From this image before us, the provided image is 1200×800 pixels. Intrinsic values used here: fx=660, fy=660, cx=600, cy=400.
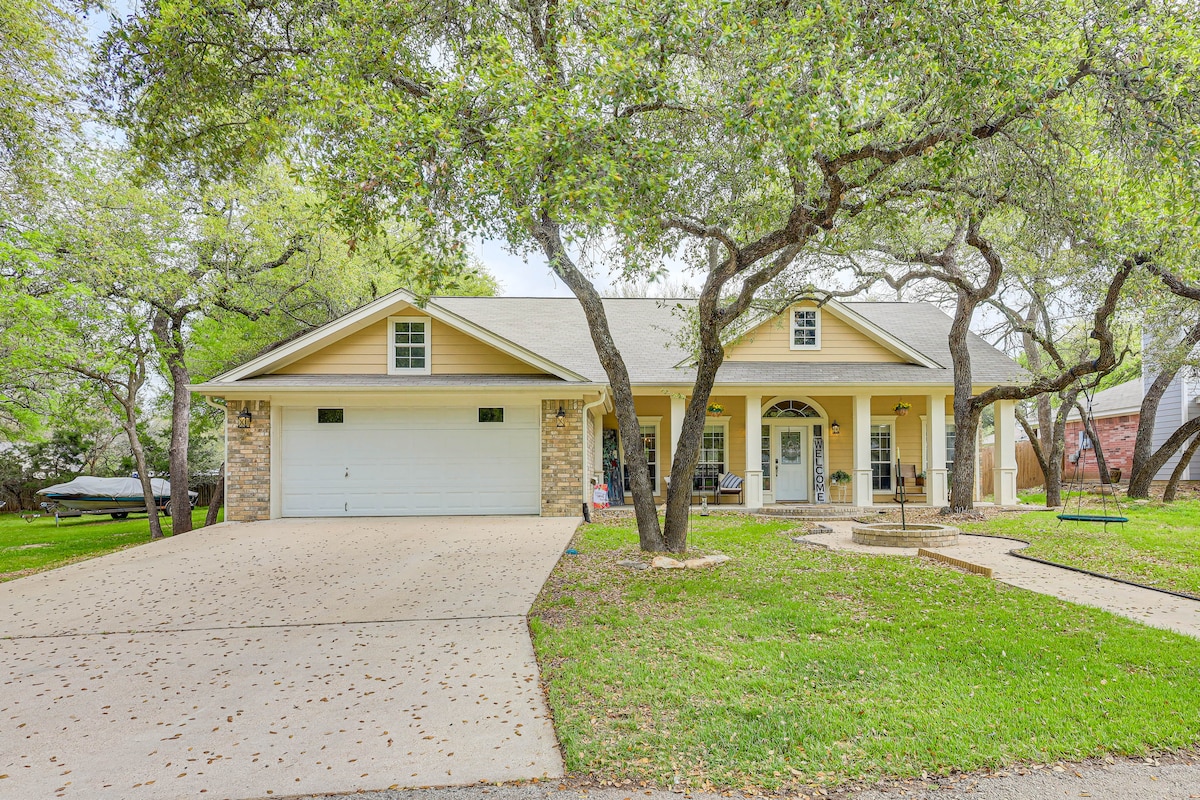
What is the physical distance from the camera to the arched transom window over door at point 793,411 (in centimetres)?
1553

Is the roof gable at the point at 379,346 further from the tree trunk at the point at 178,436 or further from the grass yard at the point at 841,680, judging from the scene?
Result: the grass yard at the point at 841,680

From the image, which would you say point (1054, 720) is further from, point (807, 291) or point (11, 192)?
point (11, 192)

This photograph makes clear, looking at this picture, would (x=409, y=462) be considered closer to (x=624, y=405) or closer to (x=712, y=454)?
(x=624, y=405)

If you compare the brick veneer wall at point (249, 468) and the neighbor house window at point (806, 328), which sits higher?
the neighbor house window at point (806, 328)

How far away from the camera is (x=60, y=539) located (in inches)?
579

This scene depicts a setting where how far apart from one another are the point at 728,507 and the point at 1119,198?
940 cm

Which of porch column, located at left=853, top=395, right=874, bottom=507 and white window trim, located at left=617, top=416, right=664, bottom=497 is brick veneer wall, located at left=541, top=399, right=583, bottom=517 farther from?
porch column, located at left=853, top=395, right=874, bottom=507

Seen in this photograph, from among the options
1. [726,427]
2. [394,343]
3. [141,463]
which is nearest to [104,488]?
[141,463]

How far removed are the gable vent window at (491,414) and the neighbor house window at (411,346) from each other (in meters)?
1.40

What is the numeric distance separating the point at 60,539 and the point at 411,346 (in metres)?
9.47

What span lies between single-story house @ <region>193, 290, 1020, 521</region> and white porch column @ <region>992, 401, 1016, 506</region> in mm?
30

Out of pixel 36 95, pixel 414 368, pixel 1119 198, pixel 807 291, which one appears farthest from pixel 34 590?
pixel 1119 198

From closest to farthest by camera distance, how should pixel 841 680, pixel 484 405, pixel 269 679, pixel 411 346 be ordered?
pixel 841 680 < pixel 269 679 < pixel 484 405 < pixel 411 346

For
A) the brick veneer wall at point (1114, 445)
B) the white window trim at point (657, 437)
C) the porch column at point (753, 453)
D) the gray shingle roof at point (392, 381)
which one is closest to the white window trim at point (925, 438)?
the porch column at point (753, 453)
